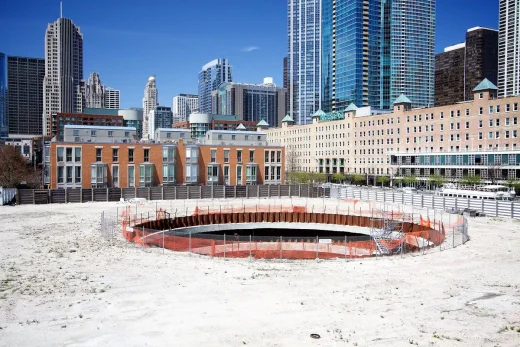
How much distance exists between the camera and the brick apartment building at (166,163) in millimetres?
69875

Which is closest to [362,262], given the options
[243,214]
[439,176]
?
[243,214]

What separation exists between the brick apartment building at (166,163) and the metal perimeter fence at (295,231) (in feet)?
39.8

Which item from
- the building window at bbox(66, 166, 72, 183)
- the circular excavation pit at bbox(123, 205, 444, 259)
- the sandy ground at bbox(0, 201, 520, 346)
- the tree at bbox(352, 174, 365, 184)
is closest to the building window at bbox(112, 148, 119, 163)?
the building window at bbox(66, 166, 72, 183)

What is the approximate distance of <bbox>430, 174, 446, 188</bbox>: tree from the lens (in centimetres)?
9469

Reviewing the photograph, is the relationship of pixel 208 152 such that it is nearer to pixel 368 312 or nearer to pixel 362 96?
pixel 368 312

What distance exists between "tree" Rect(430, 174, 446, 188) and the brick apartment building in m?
35.6

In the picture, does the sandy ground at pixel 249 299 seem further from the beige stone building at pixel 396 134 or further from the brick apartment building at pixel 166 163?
the beige stone building at pixel 396 134

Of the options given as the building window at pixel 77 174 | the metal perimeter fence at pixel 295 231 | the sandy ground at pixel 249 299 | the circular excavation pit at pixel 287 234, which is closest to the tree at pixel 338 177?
the metal perimeter fence at pixel 295 231

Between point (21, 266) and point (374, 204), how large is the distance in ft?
162

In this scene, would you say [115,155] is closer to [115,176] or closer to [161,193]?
[115,176]

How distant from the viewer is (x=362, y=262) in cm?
2727

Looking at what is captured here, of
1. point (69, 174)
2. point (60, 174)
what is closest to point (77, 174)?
point (69, 174)

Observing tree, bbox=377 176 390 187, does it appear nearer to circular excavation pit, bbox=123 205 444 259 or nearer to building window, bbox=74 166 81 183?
circular excavation pit, bbox=123 205 444 259

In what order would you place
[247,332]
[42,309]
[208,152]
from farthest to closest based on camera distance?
[208,152], [42,309], [247,332]
